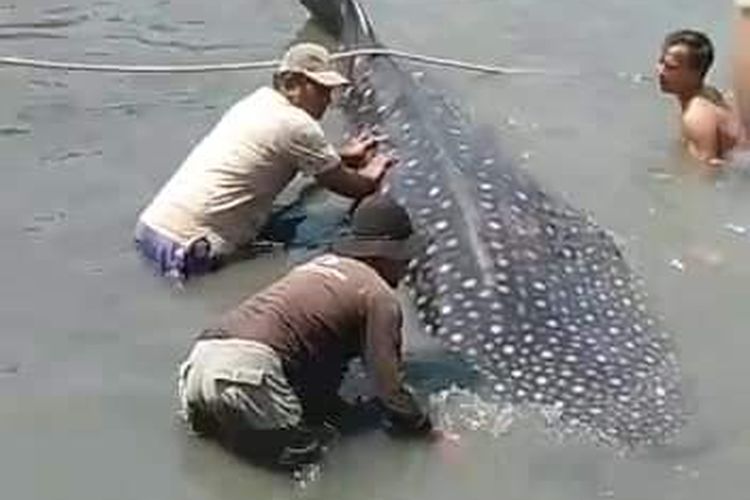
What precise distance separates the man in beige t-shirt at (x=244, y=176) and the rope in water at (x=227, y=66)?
84.7 inches

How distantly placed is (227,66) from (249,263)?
9.47 feet

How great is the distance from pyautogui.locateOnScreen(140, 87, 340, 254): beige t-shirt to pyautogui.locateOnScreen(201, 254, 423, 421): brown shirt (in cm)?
193

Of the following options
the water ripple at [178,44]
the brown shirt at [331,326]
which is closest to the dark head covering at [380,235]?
the brown shirt at [331,326]

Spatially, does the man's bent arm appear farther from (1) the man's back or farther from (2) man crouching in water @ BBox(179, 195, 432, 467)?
(2) man crouching in water @ BBox(179, 195, 432, 467)

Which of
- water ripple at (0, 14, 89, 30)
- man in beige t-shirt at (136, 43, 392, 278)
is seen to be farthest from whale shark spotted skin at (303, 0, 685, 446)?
water ripple at (0, 14, 89, 30)

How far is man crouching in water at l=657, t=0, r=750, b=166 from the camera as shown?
447 inches

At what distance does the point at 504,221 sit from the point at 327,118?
2.76 meters

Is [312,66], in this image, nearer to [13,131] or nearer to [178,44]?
[13,131]

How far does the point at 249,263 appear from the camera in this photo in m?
10.0

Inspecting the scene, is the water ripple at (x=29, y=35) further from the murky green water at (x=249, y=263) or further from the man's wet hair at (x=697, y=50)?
the man's wet hair at (x=697, y=50)

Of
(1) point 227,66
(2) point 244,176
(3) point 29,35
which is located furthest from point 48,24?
(2) point 244,176

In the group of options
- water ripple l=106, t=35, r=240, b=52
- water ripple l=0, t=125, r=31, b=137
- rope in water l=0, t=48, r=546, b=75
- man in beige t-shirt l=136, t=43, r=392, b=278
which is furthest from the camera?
water ripple l=106, t=35, r=240, b=52

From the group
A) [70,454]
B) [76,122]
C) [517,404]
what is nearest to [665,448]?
[517,404]

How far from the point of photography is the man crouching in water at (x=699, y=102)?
1135 centimetres
